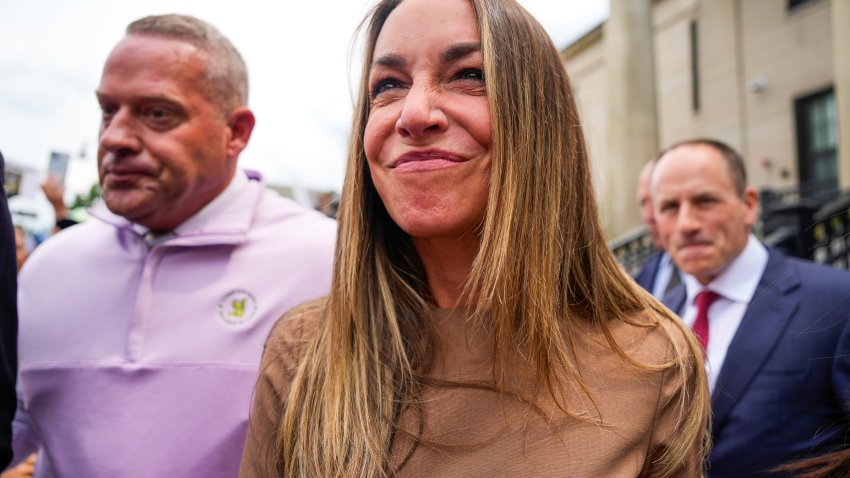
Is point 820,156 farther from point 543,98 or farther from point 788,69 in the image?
point 543,98

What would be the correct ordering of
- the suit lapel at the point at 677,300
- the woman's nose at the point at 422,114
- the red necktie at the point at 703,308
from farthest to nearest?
1. the suit lapel at the point at 677,300
2. the red necktie at the point at 703,308
3. the woman's nose at the point at 422,114

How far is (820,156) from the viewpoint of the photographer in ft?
51.1

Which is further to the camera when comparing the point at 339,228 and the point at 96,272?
the point at 96,272

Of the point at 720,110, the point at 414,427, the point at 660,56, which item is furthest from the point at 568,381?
the point at 660,56

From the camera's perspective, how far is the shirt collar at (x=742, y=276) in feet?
11.1

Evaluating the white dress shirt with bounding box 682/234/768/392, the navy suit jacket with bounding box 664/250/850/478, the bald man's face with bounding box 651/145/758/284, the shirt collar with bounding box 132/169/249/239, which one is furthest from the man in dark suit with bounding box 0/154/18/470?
the bald man's face with bounding box 651/145/758/284

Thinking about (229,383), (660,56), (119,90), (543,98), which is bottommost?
(229,383)

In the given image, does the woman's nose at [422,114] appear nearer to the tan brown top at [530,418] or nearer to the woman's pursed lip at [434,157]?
the woman's pursed lip at [434,157]

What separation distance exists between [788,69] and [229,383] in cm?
1715

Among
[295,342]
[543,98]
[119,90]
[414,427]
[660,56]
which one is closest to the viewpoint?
[414,427]

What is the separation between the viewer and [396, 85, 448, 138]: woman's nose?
5.20 ft

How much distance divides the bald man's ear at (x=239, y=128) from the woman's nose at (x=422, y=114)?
1.28 meters

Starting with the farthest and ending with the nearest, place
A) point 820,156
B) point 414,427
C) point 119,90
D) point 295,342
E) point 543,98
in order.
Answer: point 820,156
point 119,90
point 295,342
point 543,98
point 414,427

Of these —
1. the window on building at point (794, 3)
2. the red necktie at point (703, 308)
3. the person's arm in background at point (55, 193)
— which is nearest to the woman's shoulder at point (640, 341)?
the red necktie at point (703, 308)
